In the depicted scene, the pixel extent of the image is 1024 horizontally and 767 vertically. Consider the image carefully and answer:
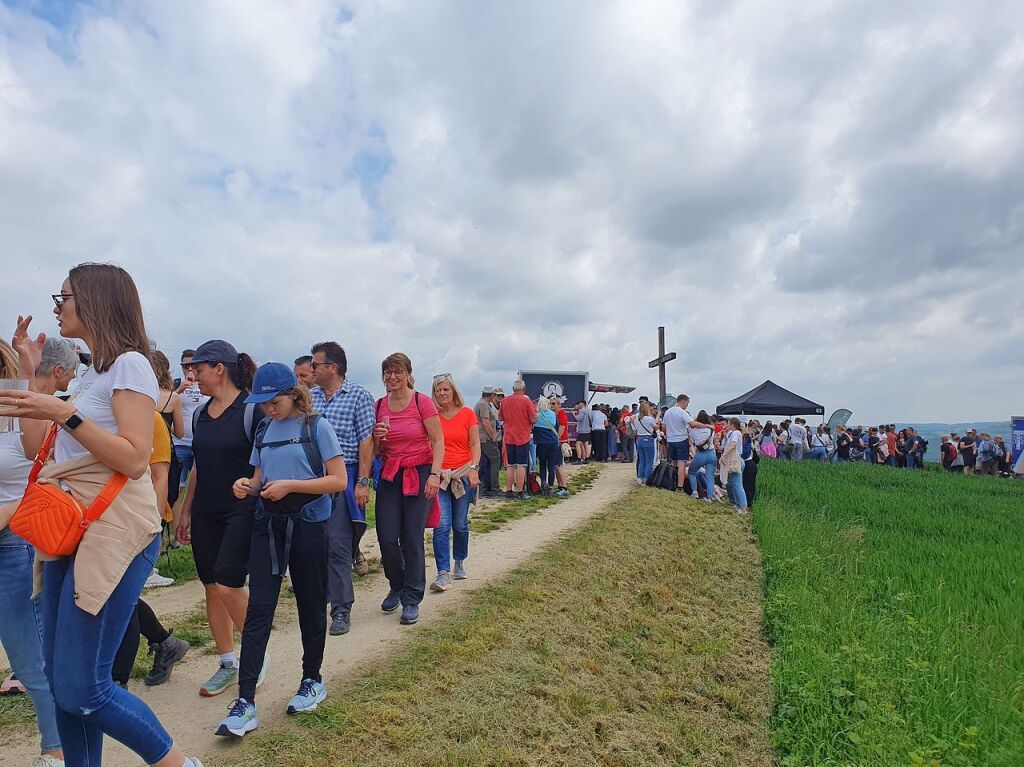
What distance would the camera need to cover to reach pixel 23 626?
2980mm

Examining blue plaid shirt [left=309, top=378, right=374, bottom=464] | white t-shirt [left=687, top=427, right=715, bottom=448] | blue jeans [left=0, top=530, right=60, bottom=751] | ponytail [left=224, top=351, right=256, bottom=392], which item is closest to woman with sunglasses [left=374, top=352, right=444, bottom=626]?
blue plaid shirt [left=309, top=378, right=374, bottom=464]

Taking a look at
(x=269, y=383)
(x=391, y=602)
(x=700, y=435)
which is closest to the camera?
(x=269, y=383)

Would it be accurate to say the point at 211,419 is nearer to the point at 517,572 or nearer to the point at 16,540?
the point at 16,540

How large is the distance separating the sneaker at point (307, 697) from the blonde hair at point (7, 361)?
80.5 inches

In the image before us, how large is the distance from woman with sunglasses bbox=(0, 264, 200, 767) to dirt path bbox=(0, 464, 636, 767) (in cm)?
96

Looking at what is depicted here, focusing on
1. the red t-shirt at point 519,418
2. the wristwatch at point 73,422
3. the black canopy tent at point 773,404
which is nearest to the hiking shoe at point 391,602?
the wristwatch at point 73,422

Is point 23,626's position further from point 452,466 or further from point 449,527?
point 449,527

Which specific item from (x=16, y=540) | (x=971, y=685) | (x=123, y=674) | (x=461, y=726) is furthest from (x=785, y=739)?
(x=16, y=540)

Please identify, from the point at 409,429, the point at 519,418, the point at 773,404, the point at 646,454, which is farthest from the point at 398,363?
the point at 773,404

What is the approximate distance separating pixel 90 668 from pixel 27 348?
5.72 ft

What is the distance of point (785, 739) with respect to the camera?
13.1 ft

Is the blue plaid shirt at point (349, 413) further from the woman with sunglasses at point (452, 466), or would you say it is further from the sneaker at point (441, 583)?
the sneaker at point (441, 583)

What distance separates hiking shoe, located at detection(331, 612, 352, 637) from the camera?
16.4ft

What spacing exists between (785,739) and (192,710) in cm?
326
